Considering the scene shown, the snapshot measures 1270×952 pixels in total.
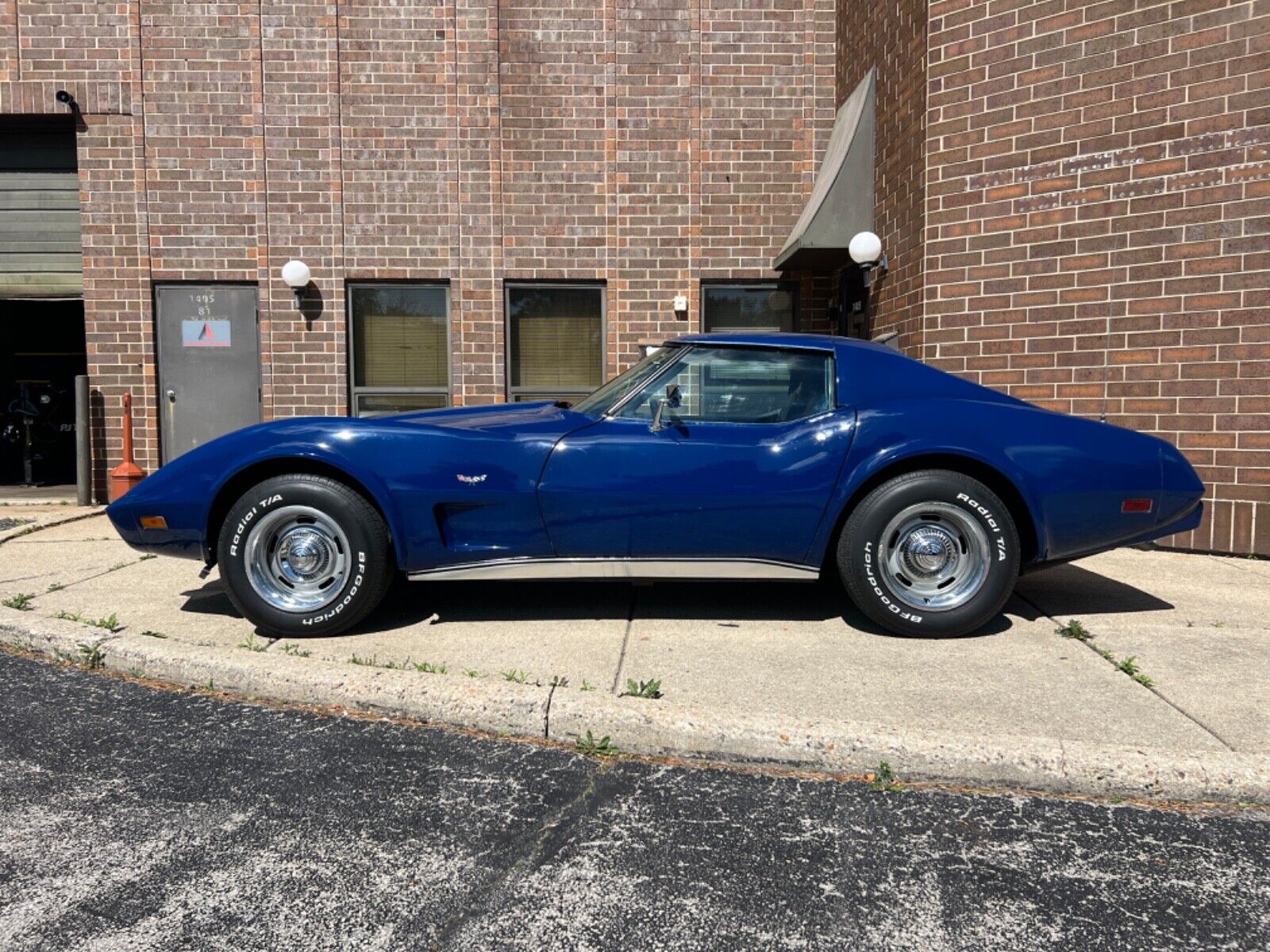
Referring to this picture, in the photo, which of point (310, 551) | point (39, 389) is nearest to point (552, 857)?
point (310, 551)

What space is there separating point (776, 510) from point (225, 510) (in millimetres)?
2449

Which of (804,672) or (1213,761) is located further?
(804,672)

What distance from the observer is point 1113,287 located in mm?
6461

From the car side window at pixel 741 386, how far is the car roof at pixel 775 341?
3cm

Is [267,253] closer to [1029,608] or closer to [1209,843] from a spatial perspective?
[1029,608]

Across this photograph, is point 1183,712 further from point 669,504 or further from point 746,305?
point 746,305

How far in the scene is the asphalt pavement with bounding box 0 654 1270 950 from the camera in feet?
6.30

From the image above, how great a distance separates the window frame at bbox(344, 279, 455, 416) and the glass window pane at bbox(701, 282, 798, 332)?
2.78 metres

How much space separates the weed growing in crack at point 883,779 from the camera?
2.61m

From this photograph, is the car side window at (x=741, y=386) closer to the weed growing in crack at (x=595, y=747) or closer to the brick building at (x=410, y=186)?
the weed growing in crack at (x=595, y=747)

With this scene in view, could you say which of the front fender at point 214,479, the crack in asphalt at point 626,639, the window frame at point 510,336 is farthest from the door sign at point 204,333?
the crack in asphalt at point 626,639

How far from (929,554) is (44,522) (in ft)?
24.3

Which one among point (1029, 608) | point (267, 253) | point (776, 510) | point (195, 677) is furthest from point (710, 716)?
point (267, 253)

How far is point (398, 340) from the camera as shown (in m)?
9.66
